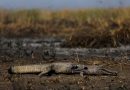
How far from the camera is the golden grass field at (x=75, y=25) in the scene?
533 inches

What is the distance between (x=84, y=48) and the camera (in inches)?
523

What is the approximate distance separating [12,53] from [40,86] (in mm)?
3772

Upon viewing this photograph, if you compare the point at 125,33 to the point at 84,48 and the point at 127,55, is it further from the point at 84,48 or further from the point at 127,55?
the point at 127,55

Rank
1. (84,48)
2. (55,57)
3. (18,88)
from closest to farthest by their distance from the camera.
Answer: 1. (18,88)
2. (55,57)
3. (84,48)

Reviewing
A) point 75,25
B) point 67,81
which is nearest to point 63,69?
point 67,81

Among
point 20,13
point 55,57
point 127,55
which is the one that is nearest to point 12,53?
point 55,57

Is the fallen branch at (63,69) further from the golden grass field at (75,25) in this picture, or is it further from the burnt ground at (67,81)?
the golden grass field at (75,25)

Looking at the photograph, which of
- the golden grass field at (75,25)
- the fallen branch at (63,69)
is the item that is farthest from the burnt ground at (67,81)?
the golden grass field at (75,25)

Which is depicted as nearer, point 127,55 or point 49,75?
point 49,75

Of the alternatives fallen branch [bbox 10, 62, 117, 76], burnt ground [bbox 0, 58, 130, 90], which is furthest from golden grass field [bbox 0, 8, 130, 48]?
fallen branch [bbox 10, 62, 117, 76]

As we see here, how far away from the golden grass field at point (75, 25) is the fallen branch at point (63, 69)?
368 cm

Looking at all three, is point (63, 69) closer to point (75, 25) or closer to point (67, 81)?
point (67, 81)

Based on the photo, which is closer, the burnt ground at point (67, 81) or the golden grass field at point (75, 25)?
the burnt ground at point (67, 81)

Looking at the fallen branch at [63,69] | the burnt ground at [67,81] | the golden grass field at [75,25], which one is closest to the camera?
the burnt ground at [67,81]
